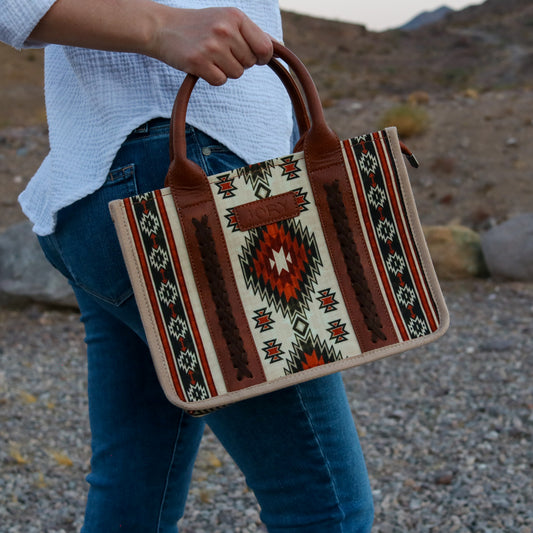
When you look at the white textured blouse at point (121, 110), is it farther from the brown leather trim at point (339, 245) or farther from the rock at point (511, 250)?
the rock at point (511, 250)

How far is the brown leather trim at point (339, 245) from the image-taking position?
90 cm

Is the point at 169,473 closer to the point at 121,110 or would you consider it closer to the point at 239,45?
the point at 121,110

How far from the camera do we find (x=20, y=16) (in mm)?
799

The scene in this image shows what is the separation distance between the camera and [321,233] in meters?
0.91

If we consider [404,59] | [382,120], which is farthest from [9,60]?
[382,120]

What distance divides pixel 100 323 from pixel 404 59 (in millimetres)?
27169

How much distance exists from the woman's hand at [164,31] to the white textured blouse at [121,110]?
0.26ft

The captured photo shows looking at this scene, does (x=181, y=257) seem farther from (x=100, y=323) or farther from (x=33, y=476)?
(x=33, y=476)

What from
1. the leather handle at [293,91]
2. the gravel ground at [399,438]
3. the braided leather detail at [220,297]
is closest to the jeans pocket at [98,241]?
the braided leather detail at [220,297]

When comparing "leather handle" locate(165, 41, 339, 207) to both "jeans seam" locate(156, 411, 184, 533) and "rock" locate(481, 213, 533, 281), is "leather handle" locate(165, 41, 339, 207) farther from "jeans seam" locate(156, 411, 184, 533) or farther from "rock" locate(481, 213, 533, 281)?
"rock" locate(481, 213, 533, 281)

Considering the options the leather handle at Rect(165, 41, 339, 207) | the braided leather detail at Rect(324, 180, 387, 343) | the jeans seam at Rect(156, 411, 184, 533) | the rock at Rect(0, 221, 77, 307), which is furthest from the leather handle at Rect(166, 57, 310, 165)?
the rock at Rect(0, 221, 77, 307)

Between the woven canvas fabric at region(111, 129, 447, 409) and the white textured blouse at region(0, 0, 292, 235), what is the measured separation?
87 millimetres

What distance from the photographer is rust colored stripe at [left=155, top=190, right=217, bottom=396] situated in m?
0.88

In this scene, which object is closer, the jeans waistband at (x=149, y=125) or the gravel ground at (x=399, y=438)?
the jeans waistband at (x=149, y=125)
